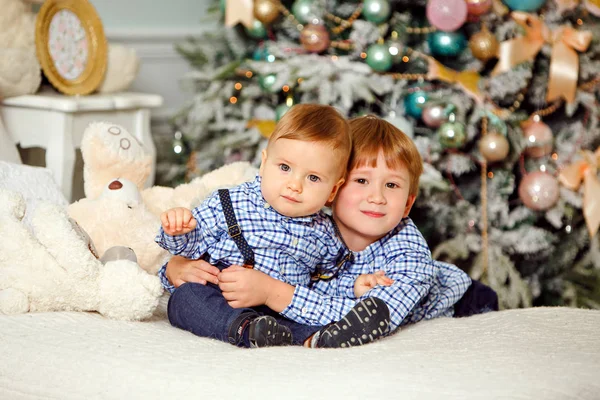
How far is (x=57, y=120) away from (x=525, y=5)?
5.80ft

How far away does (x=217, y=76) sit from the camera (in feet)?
10.4

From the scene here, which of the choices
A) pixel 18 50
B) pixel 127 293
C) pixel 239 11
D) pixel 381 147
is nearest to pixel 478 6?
pixel 239 11

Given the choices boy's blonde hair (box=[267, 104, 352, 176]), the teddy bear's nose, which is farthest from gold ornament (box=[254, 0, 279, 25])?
boy's blonde hair (box=[267, 104, 352, 176])

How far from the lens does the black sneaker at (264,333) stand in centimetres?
160

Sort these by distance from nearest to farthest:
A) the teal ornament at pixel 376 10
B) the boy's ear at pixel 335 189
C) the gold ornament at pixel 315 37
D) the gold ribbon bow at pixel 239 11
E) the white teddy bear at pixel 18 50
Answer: the boy's ear at pixel 335 189 → the white teddy bear at pixel 18 50 → the teal ornament at pixel 376 10 → the gold ornament at pixel 315 37 → the gold ribbon bow at pixel 239 11

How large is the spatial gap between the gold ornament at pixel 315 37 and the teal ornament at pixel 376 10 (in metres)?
0.18

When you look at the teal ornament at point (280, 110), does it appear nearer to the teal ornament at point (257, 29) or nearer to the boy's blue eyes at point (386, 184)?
the teal ornament at point (257, 29)

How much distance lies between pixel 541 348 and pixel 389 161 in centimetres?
56

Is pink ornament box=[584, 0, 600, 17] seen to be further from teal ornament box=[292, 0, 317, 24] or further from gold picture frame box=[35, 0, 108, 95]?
gold picture frame box=[35, 0, 108, 95]

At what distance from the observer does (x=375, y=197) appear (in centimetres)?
183

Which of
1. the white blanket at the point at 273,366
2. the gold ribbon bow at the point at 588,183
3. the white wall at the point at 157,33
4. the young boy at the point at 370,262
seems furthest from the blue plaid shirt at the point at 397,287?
the white wall at the point at 157,33

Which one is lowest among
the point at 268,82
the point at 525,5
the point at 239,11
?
the point at 268,82

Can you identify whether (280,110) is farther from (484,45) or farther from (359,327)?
(359,327)

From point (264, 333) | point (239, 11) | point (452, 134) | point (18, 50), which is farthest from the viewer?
point (239, 11)
